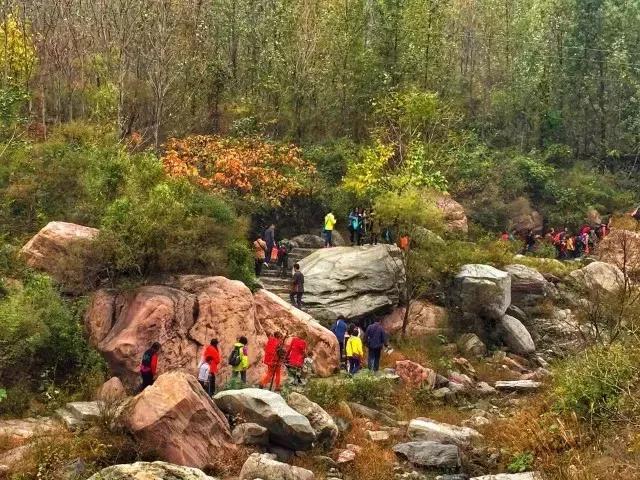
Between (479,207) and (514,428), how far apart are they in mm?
21468

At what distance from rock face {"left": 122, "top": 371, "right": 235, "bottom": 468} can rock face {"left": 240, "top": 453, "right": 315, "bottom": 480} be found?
891 millimetres

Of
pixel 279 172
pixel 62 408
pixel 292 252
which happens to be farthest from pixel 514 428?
pixel 279 172

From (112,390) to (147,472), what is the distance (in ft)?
15.1

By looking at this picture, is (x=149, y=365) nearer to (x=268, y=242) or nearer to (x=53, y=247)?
(x=53, y=247)

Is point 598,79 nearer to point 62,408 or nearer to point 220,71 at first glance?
point 220,71

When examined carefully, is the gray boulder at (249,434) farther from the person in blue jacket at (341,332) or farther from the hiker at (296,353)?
the person in blue jacket at (341,332)

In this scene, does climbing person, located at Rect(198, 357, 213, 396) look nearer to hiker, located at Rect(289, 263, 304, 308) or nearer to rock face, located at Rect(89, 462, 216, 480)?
rock face, located at Rect(89, 462, 216, 480)

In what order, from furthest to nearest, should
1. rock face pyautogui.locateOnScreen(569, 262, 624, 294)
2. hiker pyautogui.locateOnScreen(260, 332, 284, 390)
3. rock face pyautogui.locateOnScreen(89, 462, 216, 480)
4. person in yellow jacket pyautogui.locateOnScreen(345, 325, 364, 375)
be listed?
rock face pyautogui.locateOnScreen(569, 262, 624, 294)
person in yellow jacket pyautogui.locateOnScreen(345, 325, 364, 375)
hiker pyautogui.locateOnScreen(260, 332, 284, 390)
rock face pyautogui.locateOnScreen(89, 462, 216, 480)

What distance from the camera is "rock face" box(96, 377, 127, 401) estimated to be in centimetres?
1355

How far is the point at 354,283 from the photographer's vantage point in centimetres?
2322

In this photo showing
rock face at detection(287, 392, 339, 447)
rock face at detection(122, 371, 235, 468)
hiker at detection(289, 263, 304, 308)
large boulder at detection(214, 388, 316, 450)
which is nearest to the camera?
rock face at detection(122, 371, 235, 468)

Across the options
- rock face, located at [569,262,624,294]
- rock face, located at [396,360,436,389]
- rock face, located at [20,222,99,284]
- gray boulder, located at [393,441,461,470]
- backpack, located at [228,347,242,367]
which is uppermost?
rock face, located at [20,222,99,284]

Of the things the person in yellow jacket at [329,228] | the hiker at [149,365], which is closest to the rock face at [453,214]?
the person in yellow jacket at [329,228]

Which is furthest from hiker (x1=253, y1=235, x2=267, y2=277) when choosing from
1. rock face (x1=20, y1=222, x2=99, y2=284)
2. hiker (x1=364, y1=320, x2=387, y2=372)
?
rock face (x1=20, y1=222, x2=99, y2=284)
